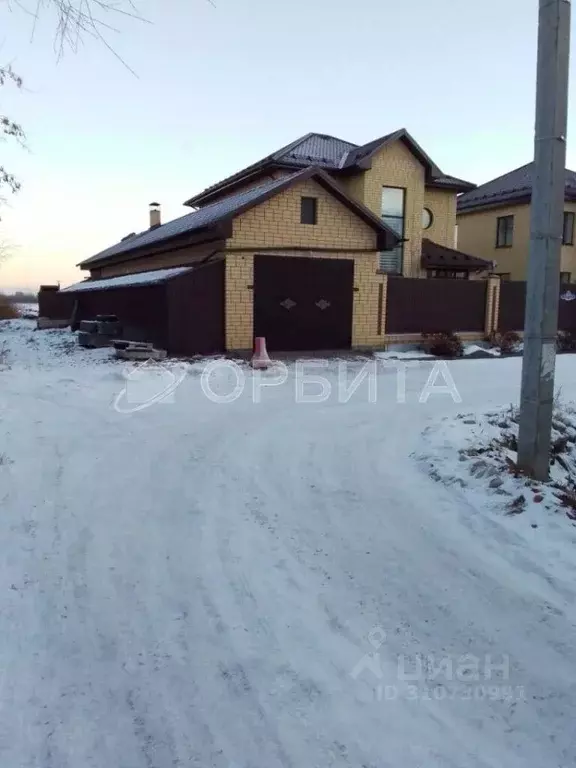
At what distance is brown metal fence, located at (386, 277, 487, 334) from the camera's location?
16.4 m

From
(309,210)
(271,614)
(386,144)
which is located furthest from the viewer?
(386,144)

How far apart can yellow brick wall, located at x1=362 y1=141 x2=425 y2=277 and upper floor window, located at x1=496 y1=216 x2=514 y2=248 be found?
6471mm

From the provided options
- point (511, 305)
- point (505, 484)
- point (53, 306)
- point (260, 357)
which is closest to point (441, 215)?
point (511, 305)

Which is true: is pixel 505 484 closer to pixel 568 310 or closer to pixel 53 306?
pixel 568 310

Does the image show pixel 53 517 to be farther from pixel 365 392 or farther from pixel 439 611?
pixel 365 392

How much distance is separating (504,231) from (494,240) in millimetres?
557

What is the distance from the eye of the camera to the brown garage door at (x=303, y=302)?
14023 mm

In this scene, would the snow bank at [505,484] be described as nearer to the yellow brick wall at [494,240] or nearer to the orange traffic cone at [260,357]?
the orange traffic cone at [260,357]

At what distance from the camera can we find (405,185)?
69.1ft

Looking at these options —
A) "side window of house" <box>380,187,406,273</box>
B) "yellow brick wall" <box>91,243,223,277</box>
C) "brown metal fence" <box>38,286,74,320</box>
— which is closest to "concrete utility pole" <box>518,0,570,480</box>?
"yellow brick wall" <box>91,243,223,277</box>

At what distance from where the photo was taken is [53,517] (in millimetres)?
4453

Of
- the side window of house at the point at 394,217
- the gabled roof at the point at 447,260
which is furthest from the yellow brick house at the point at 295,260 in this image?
the gabled roof at the point at 447,260

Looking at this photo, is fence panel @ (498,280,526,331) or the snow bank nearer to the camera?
the snow bank

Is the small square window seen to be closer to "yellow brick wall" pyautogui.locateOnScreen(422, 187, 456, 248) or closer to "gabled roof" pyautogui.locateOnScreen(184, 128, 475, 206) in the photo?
"gabled roof" pyautogui.locateOnScreen(184, 128, 475, 206)
